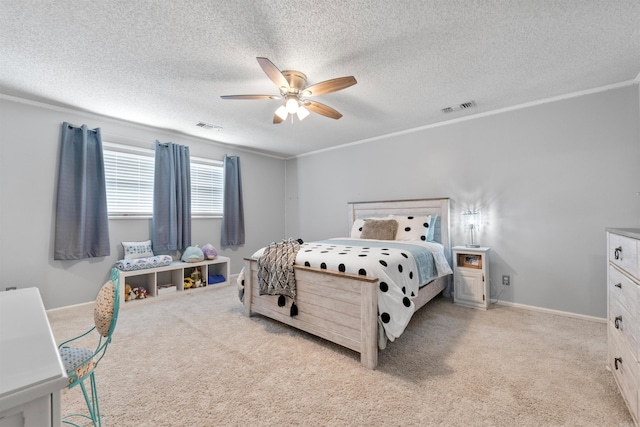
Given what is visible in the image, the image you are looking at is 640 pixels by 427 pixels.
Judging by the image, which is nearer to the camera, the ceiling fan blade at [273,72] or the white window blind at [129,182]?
the ceiling fan blade at [273,72]

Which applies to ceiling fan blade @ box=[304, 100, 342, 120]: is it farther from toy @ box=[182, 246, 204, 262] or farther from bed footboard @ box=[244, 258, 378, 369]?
toy @ box=[182, 246, 204, 262]

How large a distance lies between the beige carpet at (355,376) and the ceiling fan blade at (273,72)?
7.16ft

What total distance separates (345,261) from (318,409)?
3.49ft

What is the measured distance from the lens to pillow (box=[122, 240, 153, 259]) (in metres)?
3.72

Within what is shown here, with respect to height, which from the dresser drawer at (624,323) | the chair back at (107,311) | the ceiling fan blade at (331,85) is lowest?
the dresser drawer at (624,323)

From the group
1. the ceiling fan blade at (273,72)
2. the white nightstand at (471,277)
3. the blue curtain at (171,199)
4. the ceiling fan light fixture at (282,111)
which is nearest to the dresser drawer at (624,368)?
the white nightstand at (471,277)

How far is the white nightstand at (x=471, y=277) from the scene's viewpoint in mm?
3207

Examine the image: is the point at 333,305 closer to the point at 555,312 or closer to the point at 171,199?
the point at 555,312

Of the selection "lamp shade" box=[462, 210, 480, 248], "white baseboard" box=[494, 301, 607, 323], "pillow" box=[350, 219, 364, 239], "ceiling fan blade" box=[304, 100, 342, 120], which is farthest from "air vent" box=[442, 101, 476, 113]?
"white baseboard" box=[494, 301, 607, 323]

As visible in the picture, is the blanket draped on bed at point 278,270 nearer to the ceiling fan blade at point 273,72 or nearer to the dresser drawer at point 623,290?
the ceiling fan blade at point 273,72

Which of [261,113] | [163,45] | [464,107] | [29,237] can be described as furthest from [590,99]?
[29,237]

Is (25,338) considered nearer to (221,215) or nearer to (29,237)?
(29,237)

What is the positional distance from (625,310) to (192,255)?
4.43 meters

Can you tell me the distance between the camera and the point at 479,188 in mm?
3555
